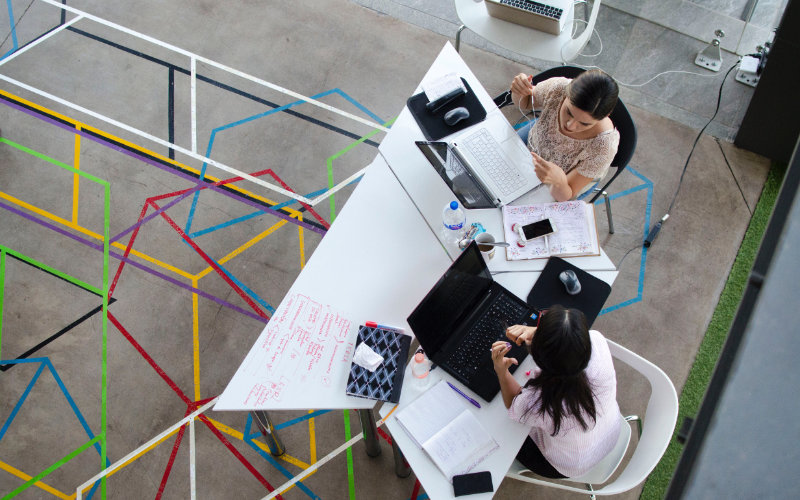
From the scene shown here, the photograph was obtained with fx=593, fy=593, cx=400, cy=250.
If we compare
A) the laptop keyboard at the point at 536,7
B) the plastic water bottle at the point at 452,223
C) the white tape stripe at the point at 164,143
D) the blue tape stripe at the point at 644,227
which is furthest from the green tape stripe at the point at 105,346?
the blue tape stripe at the point at 644,227

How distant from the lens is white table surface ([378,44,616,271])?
8.08 feet

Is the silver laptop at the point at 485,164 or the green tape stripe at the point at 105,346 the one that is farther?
the green tape stripe at the point at 105,346

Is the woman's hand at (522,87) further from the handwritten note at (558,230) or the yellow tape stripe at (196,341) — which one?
the yellow tape stripe at (196,341)

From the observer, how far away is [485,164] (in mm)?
2623

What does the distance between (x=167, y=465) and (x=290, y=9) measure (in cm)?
300

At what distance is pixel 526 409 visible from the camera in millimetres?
2076

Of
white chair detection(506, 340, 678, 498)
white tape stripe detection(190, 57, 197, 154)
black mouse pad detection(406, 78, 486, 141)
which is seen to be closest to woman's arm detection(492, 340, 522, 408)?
white chair detection(506, 340, 678, 498)

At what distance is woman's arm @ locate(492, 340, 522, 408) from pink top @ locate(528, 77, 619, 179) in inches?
35.4

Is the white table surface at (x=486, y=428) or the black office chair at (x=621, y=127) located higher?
the black office chair at (x=621, y=127)

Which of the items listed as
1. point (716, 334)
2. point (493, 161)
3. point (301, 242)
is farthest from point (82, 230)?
point (716, 334)

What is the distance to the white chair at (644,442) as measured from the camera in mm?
2135

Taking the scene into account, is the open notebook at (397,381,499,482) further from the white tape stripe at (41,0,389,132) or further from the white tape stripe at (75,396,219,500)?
the white tape stripe at (41,0,389,132)

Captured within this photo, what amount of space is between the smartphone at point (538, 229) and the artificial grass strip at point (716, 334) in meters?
1.14

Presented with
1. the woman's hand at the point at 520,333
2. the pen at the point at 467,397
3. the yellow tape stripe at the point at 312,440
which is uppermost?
the woman's hand at the point at 520,333
